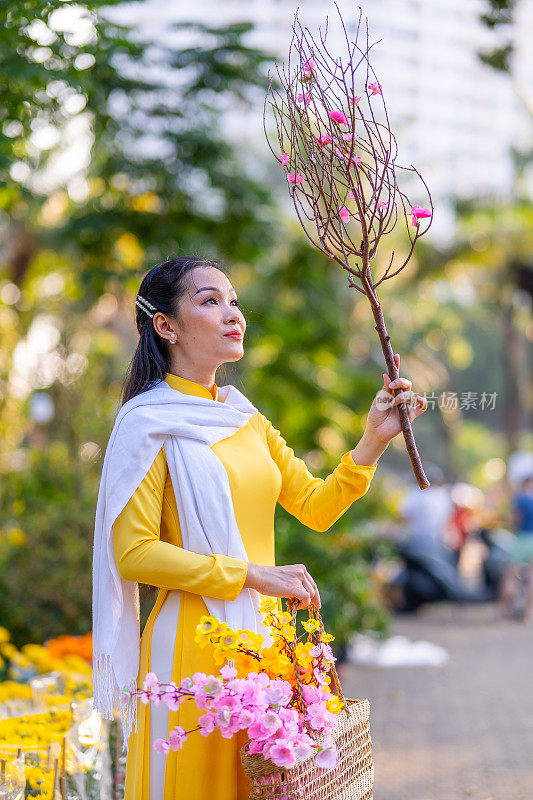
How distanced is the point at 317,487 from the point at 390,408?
323 mm

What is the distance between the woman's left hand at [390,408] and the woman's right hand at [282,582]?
45 centimetres

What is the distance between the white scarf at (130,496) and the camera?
2.43 m

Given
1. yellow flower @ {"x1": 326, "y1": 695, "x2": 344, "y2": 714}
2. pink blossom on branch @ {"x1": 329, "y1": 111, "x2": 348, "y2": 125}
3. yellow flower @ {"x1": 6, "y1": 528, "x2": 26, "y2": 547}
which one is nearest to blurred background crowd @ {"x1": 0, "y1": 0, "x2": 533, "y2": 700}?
yellow flower @ {"x1": 6, "y1": 528, "x2": 26, "y2": 547}

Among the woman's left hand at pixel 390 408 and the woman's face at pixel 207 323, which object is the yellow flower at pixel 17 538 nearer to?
the woman's face at pixel 207 323

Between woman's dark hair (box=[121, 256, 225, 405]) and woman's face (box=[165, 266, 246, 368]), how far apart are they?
32 millimetres

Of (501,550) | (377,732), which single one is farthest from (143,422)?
(501,550)

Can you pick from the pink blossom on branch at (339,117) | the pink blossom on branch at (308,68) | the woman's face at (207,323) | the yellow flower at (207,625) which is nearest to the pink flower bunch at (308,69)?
the pink blossom on branch at (308,68)

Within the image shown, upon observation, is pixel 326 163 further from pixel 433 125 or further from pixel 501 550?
pixel 433 125

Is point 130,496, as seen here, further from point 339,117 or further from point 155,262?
point 155,262

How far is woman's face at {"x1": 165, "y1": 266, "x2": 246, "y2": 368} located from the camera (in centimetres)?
259

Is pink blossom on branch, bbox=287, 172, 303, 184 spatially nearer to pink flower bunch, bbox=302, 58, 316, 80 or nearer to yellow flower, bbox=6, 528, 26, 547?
pink flower bunch, bbox=302, 58, 316, 80

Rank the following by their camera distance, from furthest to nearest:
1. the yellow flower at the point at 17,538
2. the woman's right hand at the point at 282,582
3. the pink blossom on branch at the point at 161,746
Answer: the yellow flower at the point at 17,538, the woman's right hand at the point at 282,582, the pink blossom on branch at the point at 161,746

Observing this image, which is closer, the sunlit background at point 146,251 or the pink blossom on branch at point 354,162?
the pink blossom on branch at point 354,162

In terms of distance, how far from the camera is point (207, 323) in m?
2.58
